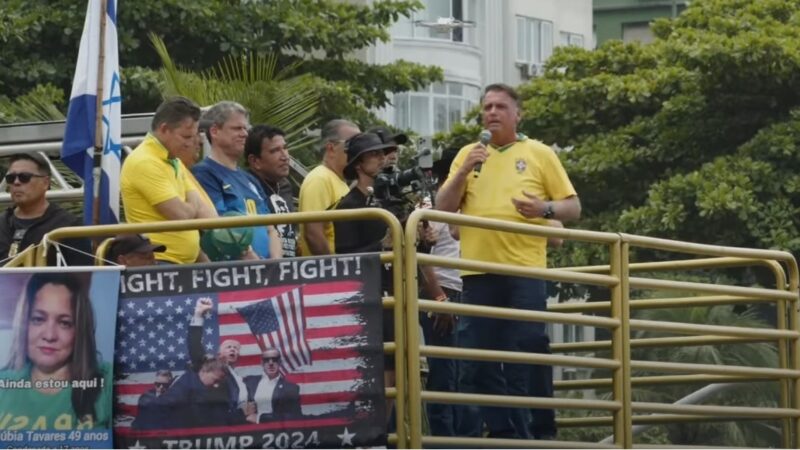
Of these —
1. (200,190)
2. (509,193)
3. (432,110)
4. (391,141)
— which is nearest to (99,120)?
(200,190)

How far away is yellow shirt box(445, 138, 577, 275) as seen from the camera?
31.0 ft

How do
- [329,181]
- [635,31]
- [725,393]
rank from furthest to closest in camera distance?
[635,31] → [725,393] → [329,181]

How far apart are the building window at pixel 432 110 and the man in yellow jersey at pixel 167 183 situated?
99.1 feet

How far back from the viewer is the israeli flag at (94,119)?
Result: 385 inches

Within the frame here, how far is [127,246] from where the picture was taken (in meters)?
8.58

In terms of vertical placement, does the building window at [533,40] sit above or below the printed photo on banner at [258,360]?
above

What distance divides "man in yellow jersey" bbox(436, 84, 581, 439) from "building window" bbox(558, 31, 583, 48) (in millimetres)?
36822

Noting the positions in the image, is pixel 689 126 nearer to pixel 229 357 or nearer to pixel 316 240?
pixel 316 240

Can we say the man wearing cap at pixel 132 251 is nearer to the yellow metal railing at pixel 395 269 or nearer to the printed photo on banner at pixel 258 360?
the printed photo on banner at pixel 258 360

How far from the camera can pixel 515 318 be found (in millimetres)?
8359

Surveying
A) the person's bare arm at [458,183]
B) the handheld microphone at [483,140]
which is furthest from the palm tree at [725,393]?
the person's bare arm at [458,183]

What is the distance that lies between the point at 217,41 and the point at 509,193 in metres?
15.5

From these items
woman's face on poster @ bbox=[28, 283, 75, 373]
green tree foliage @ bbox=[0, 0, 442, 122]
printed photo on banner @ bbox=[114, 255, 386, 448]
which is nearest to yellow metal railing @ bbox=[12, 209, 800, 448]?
printed photo on banner @ bbox=[114, 255, 386, 448]

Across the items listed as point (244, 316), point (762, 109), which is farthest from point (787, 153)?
point (244, 316)
